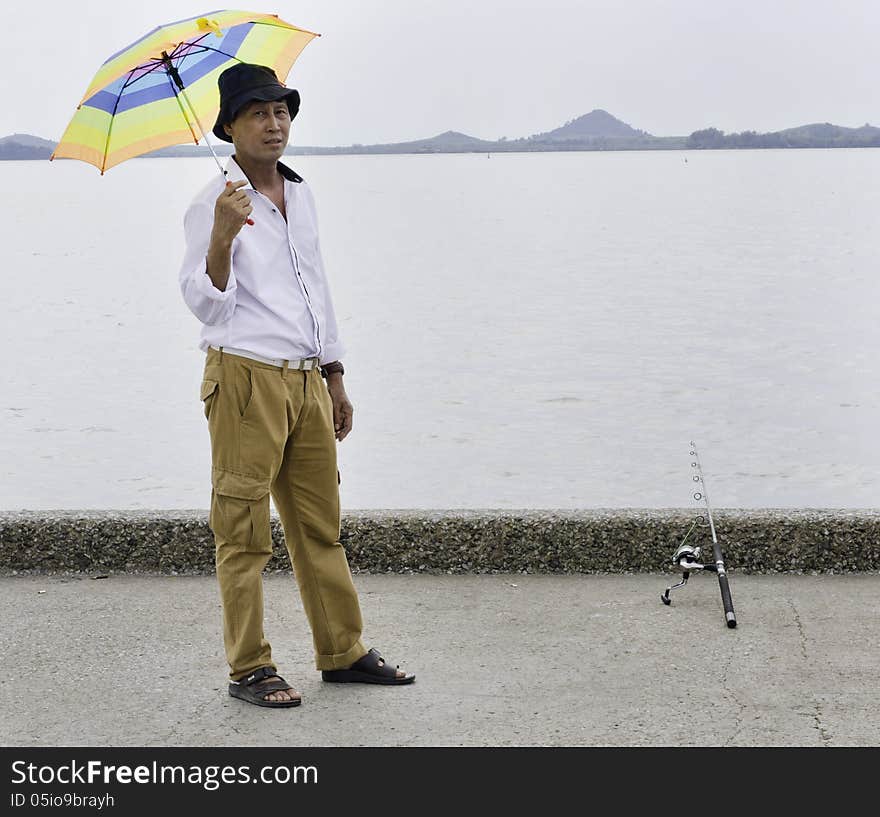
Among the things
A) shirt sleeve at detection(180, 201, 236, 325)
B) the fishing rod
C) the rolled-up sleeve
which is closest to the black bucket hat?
shirt sleeve at detection(180, 201, 236, 325)

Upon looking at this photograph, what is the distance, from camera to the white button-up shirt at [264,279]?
404 centimetres

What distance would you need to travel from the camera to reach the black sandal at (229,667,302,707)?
164 inches

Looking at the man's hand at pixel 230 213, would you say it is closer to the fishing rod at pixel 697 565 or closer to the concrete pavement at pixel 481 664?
the concrete pavement at pixel 481 664

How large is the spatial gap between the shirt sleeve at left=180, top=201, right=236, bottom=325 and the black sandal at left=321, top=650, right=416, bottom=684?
1.12 meters

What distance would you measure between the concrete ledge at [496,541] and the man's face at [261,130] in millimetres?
1744

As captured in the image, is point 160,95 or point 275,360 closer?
point 275,360

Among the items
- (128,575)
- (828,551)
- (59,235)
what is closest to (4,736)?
(128,575)

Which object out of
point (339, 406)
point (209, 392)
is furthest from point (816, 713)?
point (209, 392)

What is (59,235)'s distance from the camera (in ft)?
153

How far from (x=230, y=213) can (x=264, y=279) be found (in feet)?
0.96

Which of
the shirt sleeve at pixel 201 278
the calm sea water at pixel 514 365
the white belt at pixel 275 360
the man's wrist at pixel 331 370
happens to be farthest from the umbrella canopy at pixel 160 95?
the calm sea water at pixel 514 365

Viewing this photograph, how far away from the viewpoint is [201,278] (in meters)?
3.98

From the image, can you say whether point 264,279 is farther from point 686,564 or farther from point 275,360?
point 686,564

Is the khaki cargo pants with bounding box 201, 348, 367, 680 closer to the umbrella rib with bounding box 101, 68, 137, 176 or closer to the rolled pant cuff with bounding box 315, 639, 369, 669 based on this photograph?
the rolled pant cuff with bounding box 315, 639, 369, 669
